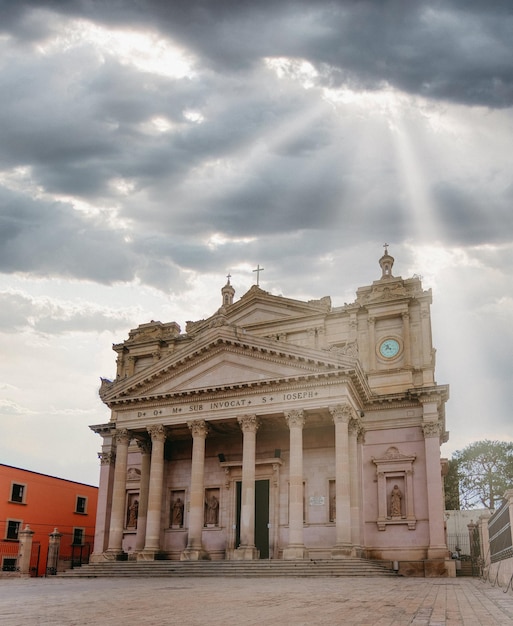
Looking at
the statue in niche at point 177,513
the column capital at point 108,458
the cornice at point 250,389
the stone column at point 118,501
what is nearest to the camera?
the cornice at point 250,389

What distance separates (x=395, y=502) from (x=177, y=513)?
13.6 metres

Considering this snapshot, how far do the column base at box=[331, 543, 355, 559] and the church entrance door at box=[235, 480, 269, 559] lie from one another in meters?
7.74

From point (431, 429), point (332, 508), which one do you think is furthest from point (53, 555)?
point (431, 429)

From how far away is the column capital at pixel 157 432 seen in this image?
3781 centimetres

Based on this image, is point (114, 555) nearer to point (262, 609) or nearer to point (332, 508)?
point (332, 508)

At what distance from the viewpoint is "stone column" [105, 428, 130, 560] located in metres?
36.9

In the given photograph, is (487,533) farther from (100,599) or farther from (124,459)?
(124,459)

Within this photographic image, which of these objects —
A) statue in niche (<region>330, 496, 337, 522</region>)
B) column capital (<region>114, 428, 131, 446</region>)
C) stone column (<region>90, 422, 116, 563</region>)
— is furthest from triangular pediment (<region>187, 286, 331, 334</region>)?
statue in niche (<region>330, 496, 337, 522</region>)

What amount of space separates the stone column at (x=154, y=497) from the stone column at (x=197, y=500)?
2068mm

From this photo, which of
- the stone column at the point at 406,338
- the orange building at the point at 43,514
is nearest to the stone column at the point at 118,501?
the orange building at the point at 43,514

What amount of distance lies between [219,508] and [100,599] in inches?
968

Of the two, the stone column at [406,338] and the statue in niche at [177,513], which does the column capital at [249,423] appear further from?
the stone column at [406,338]

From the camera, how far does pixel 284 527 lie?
3822cm

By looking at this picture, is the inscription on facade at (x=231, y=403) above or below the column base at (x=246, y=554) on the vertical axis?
above
